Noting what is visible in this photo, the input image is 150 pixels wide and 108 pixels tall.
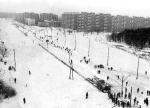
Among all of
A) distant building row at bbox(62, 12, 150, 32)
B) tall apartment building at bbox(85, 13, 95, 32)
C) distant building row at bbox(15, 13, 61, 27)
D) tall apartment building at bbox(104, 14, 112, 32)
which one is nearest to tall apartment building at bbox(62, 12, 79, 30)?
distant building row at bbox(62, 12, 150, 32)

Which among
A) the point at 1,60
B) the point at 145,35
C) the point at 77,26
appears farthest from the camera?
the point at 77,26

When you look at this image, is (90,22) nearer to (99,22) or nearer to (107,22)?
(99,22)

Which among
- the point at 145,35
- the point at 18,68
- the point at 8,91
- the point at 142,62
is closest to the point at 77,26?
the point at 145,35

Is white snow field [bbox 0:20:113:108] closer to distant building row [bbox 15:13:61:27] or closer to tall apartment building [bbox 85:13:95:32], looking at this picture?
tall apartment building [bbox 85:13:95:32]

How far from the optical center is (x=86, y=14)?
119938 millimetres

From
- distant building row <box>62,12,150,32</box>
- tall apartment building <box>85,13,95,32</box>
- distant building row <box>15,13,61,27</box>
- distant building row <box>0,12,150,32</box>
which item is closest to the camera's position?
tall apartment building <box>85,13,95,32</box>

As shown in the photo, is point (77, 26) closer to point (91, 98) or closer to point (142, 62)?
point (142, 62)

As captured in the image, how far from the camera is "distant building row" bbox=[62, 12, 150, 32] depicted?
388ft

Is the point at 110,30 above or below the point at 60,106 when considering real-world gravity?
above

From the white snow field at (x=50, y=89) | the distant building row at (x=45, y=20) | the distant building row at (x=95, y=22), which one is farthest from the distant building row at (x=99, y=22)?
the white snow field at (x=50, y=89)

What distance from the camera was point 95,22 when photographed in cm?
12069

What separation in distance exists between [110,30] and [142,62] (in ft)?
248

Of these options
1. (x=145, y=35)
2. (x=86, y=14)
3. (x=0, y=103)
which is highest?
(x=86, y=14)

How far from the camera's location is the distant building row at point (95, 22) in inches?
4651
